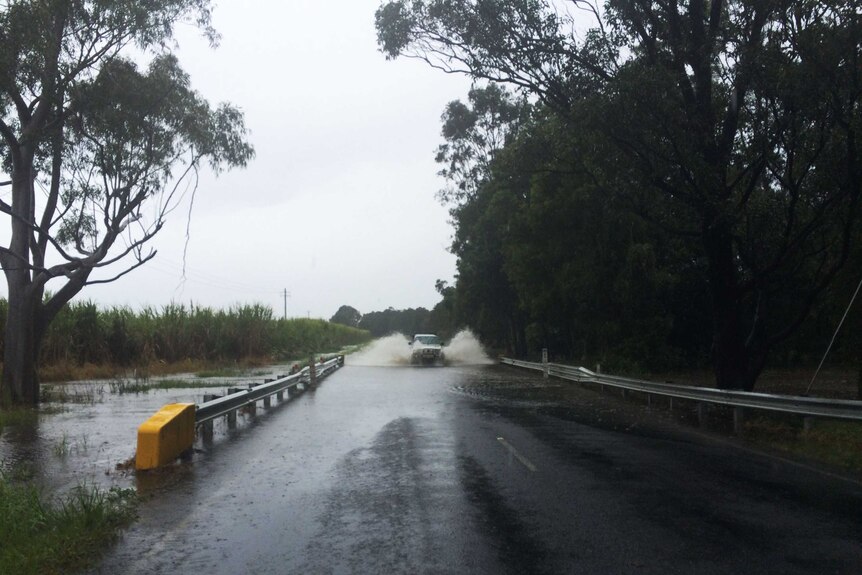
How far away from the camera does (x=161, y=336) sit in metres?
41.0

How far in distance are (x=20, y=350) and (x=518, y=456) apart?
14677 mm

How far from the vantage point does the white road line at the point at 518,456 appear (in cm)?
1106

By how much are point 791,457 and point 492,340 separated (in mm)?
53693

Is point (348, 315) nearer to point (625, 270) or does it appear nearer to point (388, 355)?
point (388, 355)

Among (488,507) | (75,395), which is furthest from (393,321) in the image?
(488,507)

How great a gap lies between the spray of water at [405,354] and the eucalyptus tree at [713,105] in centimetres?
2919

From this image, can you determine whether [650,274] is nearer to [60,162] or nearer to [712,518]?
[60,162]

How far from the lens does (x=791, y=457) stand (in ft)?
39.9

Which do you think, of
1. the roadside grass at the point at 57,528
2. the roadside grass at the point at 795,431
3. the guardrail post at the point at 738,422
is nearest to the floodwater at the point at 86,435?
the roadside grass at the point at 57,528

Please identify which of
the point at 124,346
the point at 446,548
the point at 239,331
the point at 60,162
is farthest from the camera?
the point at 239,331

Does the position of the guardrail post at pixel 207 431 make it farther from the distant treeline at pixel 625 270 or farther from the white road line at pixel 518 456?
the distant treeline at pixel 625 270

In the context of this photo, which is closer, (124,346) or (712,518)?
(712,518)

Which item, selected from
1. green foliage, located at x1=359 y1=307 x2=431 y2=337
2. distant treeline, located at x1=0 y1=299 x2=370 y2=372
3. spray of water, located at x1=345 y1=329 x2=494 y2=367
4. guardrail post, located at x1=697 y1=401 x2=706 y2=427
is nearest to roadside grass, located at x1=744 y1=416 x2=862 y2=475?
guardrail post, located at x1=697 y1=401 x2=706 y2=427

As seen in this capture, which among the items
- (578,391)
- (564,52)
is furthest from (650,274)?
(564,52)
